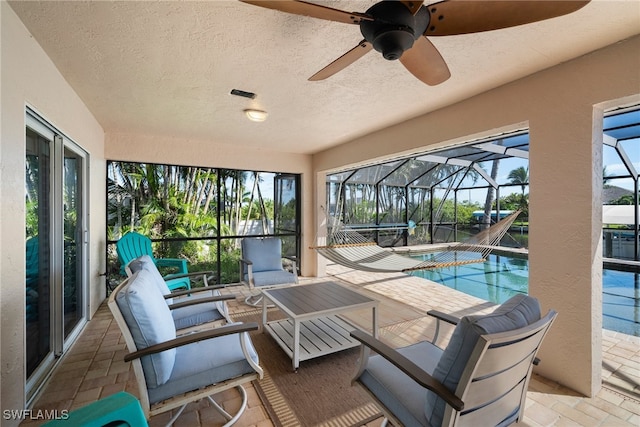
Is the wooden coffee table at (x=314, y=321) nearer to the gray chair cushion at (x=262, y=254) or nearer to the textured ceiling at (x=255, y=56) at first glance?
the gray chair cushion at (x=262, y=254)

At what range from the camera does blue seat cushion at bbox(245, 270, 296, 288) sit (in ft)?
11.4

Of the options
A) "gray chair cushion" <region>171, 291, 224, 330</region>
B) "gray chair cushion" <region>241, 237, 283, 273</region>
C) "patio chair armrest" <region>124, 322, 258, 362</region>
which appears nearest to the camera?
"patio chair armrest" <region>124, 322, 258, 362</region>

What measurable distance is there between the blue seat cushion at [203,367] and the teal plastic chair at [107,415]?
2.87ft

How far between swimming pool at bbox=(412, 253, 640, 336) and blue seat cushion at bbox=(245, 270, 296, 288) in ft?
7.71

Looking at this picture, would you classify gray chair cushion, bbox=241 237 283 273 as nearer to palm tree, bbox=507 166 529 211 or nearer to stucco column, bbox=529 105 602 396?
stucco column, bbox=529 105 602 396

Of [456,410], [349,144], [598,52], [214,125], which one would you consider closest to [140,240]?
[214,125]

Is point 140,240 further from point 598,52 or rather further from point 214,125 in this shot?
point 598,52

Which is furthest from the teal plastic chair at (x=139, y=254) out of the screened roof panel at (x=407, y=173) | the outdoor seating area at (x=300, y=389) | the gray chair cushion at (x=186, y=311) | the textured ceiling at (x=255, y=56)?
the screened roof panel at (x=407, y=173)

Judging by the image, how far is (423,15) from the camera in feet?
3.94

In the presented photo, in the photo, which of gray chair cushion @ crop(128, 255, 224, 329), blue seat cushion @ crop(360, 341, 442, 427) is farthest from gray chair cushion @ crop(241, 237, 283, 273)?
blue seat cushion @ crop(360, 341, 442, 427)

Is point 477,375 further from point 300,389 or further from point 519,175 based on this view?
point 519,175

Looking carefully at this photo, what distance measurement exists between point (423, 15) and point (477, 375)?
1.48 metres

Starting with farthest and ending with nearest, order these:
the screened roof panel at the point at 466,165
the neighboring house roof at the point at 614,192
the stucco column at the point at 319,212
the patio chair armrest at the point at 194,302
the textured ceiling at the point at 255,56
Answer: the stucco column at the point at 319,212, the neighboring house roof at the point at 614,192, the screened roof panel at the point at 466,165, the patio chair armrest at the point at 194,302, the textured ceiling at the point at 255,56

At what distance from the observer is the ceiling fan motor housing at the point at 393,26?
45.6 inches
